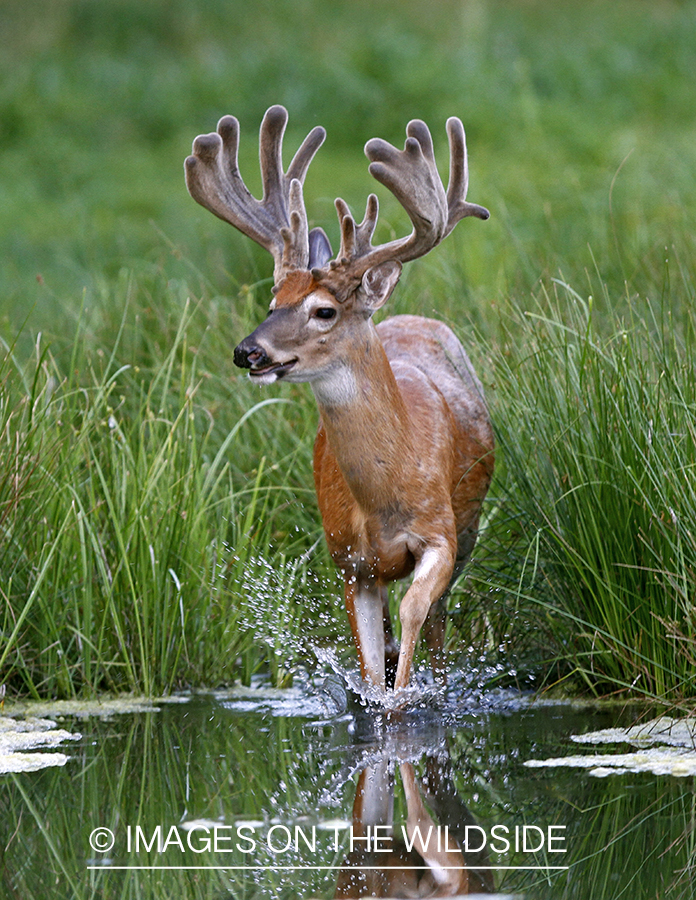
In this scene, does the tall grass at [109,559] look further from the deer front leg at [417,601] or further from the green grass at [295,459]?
the deer front leg at [417,601]

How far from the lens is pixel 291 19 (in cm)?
2405

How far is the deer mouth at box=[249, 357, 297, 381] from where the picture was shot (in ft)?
17.0

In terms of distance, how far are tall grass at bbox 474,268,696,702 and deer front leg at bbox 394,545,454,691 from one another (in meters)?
0.33

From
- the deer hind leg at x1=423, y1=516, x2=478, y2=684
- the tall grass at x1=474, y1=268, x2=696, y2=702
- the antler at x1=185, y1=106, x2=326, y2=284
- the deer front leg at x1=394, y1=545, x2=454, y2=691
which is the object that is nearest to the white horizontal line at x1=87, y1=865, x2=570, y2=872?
the tall grass at x1=474, y1=268, x2=696, y2=702

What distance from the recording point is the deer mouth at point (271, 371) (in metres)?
5.17

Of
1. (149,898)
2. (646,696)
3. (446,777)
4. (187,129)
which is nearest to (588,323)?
(646,696)

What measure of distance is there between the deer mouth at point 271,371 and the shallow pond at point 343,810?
127 cm

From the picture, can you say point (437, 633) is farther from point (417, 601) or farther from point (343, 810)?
point (343, 810)

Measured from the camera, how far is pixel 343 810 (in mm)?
4441

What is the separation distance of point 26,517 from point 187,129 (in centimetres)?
1452

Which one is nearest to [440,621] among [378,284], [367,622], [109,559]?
[367,622]

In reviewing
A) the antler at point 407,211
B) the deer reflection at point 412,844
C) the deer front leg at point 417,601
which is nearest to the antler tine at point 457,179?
the antler at point 407,211

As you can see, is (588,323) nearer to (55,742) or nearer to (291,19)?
(55,742)

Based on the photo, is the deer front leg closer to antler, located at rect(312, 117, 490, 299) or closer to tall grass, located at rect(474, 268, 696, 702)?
tall grass, located at rect(474, 268, 696, 702)
